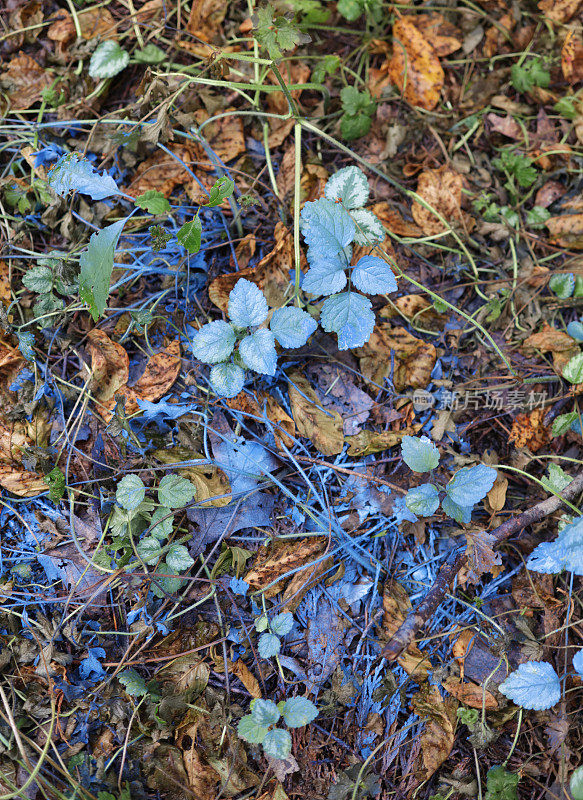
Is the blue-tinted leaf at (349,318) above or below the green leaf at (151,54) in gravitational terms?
below

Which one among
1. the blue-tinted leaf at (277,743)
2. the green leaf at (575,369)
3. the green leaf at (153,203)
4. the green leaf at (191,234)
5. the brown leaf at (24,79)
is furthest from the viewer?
the brown leaf at (24,79)

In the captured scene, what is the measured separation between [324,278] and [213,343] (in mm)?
423

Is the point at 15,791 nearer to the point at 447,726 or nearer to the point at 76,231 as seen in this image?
the point at 447,726

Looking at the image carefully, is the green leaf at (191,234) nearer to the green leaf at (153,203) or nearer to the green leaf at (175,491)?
the green leaf at (153,203)

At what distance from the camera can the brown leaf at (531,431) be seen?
1.92 meters

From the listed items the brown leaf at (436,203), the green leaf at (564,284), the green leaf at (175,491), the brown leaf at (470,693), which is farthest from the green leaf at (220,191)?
the brown leaf at (470,693)

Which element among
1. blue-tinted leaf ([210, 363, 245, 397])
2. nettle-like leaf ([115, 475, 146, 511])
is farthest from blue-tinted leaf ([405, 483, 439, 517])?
nettle-like leaf ([115, 475, 146, 511])

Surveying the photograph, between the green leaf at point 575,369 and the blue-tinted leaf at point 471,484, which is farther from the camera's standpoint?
the green leaf at point 575,369

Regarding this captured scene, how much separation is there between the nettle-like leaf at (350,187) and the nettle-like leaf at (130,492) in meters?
1.18

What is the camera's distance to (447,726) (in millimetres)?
1688

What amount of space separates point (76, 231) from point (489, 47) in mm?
1914

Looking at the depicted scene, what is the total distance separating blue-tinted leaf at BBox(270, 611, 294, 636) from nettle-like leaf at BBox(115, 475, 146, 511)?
0.60 meters

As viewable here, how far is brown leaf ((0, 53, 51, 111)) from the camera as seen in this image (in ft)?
7.04

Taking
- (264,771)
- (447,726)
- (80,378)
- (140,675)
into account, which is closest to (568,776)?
(447,726)
